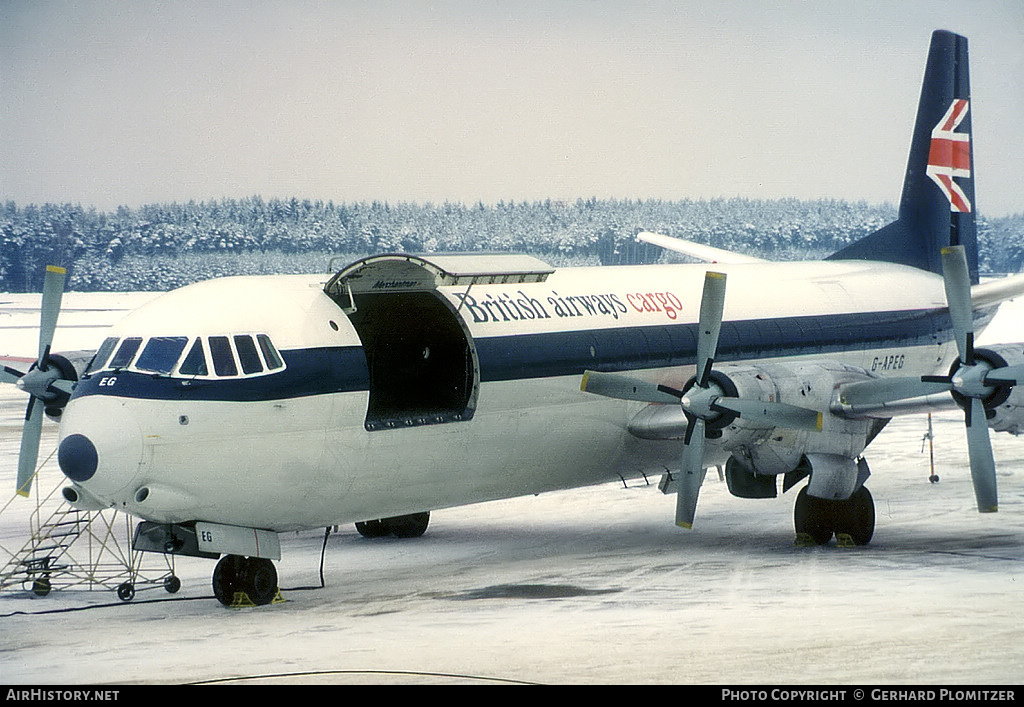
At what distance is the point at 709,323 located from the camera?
17.1 metres

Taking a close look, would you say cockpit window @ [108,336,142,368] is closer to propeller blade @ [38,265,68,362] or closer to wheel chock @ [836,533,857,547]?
propeller blade @ [38,265,68,362]

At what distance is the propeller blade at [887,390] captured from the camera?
56.4 ft

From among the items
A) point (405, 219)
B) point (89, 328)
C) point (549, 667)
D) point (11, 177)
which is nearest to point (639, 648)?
point (549, 667)

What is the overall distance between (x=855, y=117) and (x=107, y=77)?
17766mm

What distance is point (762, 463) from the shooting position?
17.8 metres

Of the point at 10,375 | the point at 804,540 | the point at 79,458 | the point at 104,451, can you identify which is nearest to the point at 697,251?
the point at 804,540

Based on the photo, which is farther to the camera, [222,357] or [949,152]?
[949,152]

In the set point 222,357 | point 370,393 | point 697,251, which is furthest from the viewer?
point 697,251

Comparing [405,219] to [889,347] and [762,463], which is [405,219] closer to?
[889,347]

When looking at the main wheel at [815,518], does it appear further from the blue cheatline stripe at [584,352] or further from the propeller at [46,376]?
the propeller at [46,376]

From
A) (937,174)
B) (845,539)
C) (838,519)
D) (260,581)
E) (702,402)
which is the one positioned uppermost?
(937,174)

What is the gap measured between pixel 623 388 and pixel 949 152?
36.2 feet

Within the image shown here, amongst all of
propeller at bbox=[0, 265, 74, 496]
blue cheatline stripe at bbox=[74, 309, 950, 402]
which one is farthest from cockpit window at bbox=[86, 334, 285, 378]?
propeller at bbox=[0, 265, 74, 496]

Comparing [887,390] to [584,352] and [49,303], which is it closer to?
[584,352]
